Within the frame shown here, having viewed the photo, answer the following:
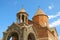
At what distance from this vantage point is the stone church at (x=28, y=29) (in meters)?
24.0

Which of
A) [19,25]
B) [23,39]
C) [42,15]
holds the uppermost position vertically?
[42,15]

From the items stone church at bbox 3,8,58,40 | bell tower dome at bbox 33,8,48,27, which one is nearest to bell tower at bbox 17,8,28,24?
stone church at bbox 3,8,58,40

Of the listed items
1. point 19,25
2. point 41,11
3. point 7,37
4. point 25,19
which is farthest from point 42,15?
point 7,37

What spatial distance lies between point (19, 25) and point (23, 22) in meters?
0.85

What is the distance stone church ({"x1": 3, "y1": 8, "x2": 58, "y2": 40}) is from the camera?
23953 mm

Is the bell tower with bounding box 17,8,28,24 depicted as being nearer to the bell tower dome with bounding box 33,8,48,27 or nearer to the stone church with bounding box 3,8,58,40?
the stone church with bounding box 3,8,58,40

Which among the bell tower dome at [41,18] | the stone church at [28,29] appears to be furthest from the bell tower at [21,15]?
the bell tower dome at [41,18]

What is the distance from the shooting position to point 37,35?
26.0 m

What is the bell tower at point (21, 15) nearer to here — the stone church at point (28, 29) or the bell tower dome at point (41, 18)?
the stone church at point (28, 29)

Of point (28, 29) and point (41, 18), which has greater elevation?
point (41, 18)

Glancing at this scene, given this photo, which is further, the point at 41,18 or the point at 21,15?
the point at 41,18

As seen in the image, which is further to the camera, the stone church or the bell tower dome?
the bell tower dome

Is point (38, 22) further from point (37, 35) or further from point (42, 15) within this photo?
point (37, 35)

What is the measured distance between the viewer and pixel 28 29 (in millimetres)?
24391
